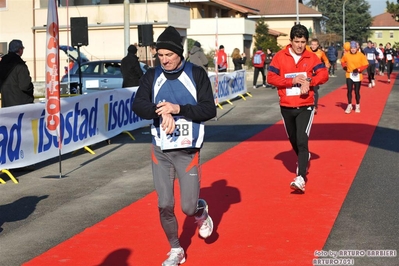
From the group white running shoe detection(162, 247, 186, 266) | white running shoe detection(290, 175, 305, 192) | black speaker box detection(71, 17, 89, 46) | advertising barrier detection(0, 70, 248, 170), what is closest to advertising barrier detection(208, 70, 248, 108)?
black speaker box detection(71, 17, 89, 46)

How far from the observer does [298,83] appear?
9.24m

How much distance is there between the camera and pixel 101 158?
13.5m

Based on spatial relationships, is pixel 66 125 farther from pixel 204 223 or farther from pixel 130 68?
pixel 204 223

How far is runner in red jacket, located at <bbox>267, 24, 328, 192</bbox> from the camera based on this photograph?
9305 mm

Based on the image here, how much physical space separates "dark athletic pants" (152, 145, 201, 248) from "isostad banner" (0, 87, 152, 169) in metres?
5.23

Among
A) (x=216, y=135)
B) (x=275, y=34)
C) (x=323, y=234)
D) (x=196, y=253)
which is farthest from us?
(x=275, y=34)

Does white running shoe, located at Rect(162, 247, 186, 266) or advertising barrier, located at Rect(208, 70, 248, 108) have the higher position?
advertising barrier, located at Rect(208, 70, 248, 108)

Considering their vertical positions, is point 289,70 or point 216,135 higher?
point 289,70

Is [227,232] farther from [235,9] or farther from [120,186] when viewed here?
[235,9]

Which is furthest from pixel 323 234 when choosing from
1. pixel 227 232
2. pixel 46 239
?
pixel 46 239

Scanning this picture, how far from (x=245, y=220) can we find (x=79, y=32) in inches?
539

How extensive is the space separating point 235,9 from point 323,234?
205 ft

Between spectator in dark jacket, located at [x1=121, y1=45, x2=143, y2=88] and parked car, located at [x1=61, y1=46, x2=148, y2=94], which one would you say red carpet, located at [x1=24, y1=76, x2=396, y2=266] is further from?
parked car, located at [x1=61, y1=46, x2=148, y2=94]

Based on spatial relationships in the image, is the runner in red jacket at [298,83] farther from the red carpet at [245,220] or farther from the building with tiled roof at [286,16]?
the building with tiled roof at [286,16]
